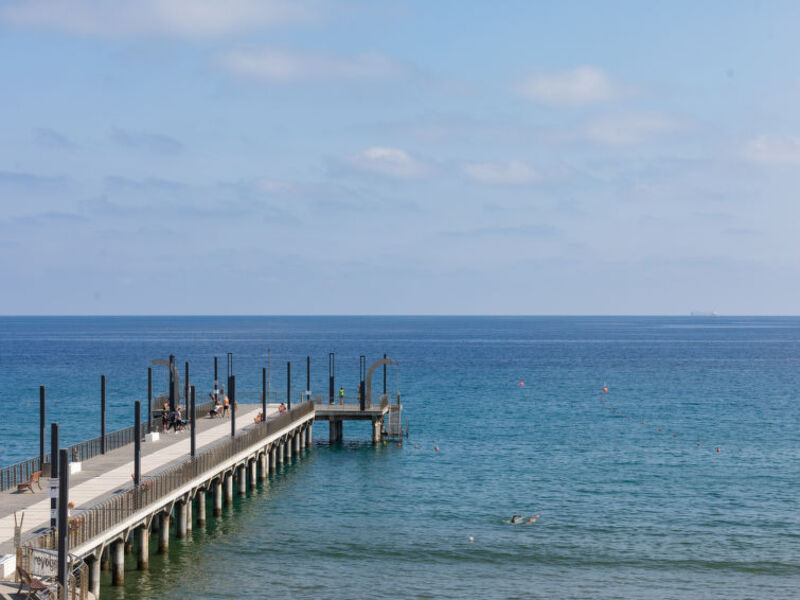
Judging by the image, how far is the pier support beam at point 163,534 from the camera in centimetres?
3650

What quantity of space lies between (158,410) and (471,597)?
33.9 metres

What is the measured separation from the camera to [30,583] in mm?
24172

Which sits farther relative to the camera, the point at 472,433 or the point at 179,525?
the point at 472,433

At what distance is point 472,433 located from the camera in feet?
237

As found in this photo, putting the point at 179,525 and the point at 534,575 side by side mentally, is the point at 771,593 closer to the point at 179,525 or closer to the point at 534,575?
the point at 534,575

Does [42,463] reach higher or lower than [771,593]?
higher

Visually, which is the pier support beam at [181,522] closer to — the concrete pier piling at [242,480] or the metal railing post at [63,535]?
the concrete pier piling at [242,480]

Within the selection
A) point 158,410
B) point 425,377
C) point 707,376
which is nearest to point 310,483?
point 158,410

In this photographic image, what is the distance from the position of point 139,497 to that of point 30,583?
340 inches

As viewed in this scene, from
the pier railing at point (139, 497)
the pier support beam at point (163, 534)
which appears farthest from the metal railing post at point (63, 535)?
the pier support beam at point (163, 534)

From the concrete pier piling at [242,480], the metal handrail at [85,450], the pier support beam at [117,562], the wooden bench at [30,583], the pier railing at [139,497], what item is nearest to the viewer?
the wooden bench at [30,583]

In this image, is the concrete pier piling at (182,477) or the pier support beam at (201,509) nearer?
the concrete pier piling at (182,477)

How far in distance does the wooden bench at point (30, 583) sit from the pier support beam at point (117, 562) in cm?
721

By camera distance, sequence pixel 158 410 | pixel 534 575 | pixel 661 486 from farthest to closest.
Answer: pixel 158 410 → pixel 661 486 → pixel 534 575
